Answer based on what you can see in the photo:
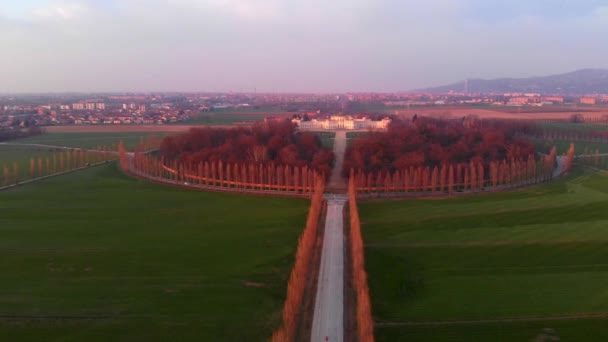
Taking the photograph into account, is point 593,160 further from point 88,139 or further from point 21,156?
point 88,139

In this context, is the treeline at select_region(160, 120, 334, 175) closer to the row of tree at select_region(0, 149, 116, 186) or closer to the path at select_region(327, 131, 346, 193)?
the path at select_region(327, 131, 346, 193)

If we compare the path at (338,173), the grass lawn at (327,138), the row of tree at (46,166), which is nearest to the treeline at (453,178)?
the path at (338,173)

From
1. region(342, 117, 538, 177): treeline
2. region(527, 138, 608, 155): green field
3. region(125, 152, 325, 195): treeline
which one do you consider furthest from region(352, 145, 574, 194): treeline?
region(527, 138, 608, 155): green field

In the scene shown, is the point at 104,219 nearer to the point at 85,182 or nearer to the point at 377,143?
the point at 85,182

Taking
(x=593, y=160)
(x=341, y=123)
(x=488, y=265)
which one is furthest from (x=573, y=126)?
(x=488, y=265)

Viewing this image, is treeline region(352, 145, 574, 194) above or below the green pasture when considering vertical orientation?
below

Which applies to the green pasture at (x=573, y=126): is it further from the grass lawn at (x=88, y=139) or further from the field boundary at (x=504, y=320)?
the field boundary at (x=504, y=320)
